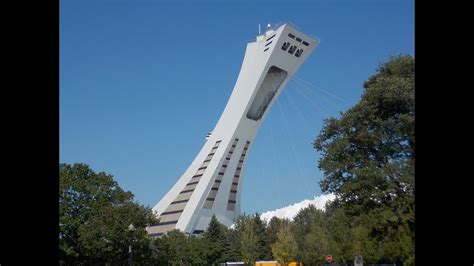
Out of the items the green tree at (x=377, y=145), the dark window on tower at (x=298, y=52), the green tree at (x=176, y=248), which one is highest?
the dark window on tower at (x=298, y=52)

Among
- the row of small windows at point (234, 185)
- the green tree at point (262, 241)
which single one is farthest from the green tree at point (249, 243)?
the row of small windows at point (234, 185)

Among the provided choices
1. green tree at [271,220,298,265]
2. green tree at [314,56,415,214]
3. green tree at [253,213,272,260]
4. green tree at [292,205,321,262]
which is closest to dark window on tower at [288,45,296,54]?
green tree at [292,205,321,262]

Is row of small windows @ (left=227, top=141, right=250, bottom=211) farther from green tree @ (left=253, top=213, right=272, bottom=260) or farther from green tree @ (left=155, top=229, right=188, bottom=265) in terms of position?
green tree @ (left=253, top=213, right=272, bottom=260)

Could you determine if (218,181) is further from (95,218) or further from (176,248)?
(95,218)

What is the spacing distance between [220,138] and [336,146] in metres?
62.6

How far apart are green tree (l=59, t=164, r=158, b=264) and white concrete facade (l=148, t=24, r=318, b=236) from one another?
38.6 m

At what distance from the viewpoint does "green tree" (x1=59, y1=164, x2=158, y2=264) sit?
38.5 meters

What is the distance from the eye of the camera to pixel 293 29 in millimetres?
85125

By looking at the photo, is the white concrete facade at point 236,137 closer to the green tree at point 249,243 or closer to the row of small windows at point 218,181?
the row of small windows at point 218,181

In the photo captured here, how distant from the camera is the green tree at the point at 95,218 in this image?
126ft

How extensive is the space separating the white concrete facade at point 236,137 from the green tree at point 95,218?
3860cm

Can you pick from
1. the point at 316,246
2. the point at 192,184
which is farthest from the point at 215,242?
the point at 192,184
